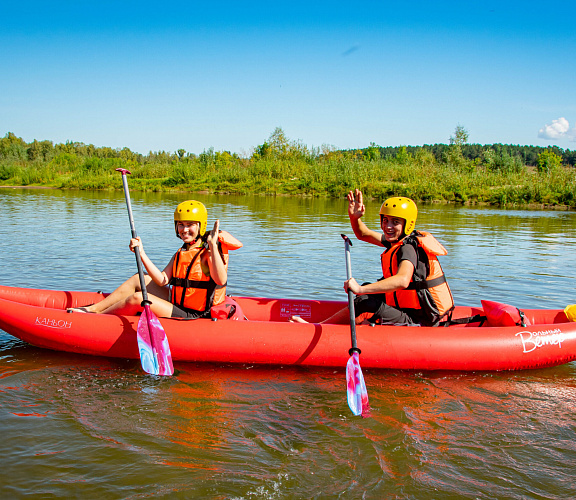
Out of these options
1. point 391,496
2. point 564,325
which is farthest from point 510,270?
point 391,496

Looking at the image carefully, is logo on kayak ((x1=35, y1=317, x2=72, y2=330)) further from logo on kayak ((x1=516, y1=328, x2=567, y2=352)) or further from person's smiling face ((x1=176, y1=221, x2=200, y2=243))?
logo on kayak ((x1=516, y1=328, x2=567, y2=352))

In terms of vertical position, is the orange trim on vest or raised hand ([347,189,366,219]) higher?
raised hand ([347,189,366,219])

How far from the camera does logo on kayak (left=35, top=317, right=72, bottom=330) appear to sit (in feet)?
14.9

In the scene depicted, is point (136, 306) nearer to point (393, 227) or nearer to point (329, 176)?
point (393, 227)

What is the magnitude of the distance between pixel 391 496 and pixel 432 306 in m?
2.07

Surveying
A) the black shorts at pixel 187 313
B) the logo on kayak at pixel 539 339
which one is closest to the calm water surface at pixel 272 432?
the logo on kayak at pixel 539 339


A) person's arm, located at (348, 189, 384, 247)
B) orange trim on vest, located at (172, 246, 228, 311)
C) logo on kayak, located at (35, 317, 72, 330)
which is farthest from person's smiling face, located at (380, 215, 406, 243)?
logo on kayak, located at (35, 317, 72, 330)

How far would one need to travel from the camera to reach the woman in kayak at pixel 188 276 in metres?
4.48

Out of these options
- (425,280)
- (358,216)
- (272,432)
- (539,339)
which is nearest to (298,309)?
(358,216)

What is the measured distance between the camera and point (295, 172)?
33031mm

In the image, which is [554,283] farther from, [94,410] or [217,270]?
[94,410]

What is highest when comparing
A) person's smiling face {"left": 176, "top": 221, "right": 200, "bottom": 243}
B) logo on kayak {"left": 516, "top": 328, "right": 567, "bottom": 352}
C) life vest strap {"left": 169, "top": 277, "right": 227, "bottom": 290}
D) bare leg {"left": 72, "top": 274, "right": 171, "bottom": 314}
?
person's smiling face {"left": 176, "top": 221, "right": 200, "bottom": 243}

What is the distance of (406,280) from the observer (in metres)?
4.33

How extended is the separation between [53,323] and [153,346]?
949mm
